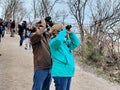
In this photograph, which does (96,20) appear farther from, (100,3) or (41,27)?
(41,27)

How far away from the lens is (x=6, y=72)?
12.9m

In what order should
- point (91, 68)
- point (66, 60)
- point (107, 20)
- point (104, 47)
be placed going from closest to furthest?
point (66, 60) → point (91, 68) → point (104, 47) → point (107, 20)

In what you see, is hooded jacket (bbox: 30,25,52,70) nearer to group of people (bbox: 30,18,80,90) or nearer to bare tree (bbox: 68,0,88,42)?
group of people (bbox: 30,18,80,90)

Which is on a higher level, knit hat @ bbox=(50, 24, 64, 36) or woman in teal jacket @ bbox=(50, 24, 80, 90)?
knit hat @ bbox=(50, 24, 64, 36)

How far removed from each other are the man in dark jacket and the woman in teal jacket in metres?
0.32

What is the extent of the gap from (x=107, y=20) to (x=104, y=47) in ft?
14.3

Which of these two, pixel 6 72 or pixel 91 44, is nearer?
pixel 6 72

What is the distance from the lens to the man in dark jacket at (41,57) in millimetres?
6641

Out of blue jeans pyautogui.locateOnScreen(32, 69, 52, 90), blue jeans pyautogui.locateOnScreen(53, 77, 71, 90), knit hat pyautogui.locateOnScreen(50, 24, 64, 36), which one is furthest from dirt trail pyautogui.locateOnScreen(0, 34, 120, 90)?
knit hat pyautogui.locateOnScreen(50, 24, 64, 36)

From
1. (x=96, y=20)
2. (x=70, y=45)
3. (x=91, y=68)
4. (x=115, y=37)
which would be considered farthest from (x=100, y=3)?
(x=70, y=45)

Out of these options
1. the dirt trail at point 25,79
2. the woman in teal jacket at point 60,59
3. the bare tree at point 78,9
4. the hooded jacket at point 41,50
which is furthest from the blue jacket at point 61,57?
the bare tree at point 78,9

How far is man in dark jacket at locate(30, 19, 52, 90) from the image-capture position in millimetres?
6641

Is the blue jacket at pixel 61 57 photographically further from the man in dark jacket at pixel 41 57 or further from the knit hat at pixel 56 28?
the man in dark jacket at pixel 41 57

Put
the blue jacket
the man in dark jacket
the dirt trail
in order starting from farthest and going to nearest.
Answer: the dirt trail → the man in dark jacket → the blue jacket
